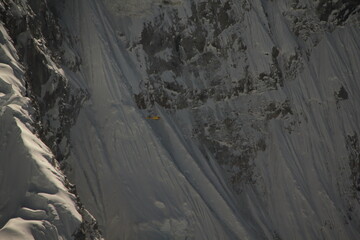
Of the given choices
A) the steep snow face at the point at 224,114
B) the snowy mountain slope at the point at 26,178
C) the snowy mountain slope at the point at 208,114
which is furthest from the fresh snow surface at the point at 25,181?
the steep snow face at the point at 224,114

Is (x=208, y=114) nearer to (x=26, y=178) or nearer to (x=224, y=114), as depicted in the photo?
(x=224, y=114)

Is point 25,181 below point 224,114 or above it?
above

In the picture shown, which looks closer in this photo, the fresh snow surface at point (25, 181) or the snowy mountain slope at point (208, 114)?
the fresh snow surface at point (25, 181)

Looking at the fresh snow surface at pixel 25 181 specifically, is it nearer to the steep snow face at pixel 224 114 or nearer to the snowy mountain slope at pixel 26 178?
the snowy mountain slope at pixel 26 178

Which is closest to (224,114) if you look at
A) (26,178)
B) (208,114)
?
(208,114)

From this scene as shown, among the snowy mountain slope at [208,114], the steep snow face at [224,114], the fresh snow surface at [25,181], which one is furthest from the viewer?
the steep snow face at [224,114]

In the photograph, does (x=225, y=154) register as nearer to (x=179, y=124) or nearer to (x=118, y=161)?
(x=179, y=124)

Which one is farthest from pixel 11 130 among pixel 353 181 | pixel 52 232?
pixel 353 181
